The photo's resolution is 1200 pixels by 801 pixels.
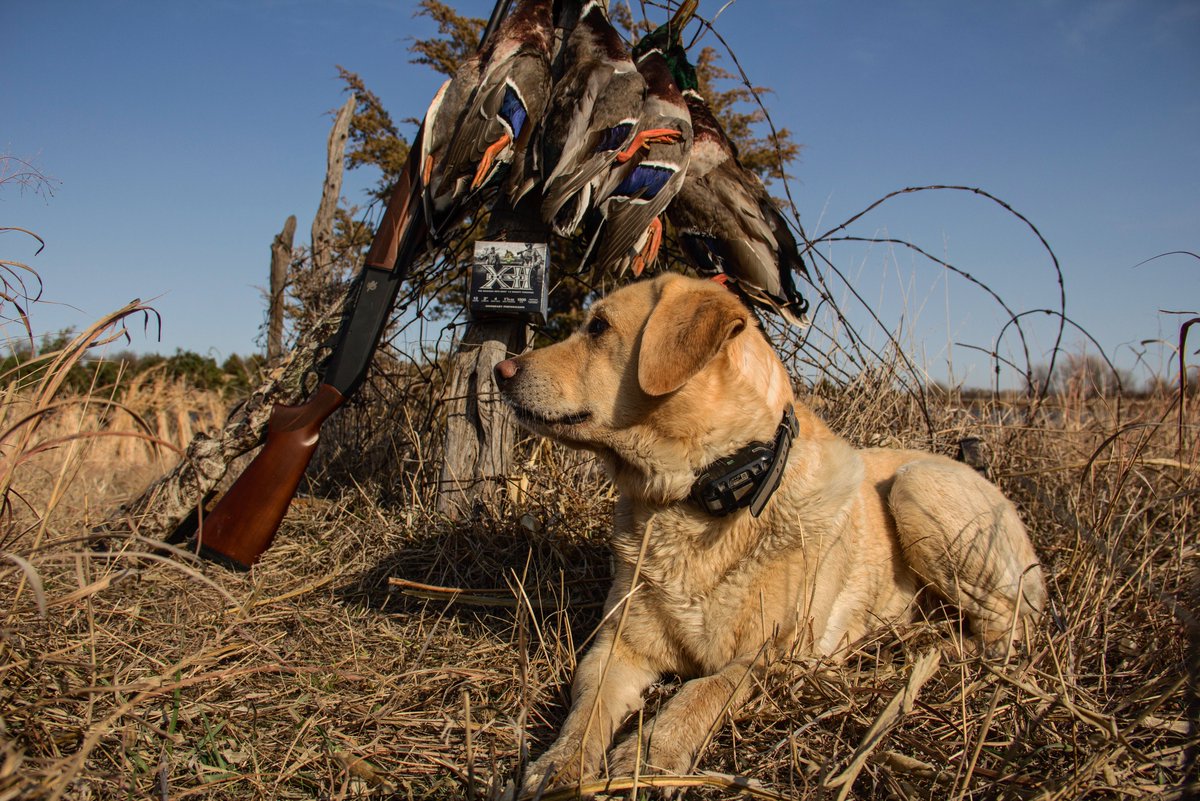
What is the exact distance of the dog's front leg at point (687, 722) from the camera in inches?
75.0

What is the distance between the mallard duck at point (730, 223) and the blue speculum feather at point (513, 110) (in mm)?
1089

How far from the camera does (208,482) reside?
3.80 metres

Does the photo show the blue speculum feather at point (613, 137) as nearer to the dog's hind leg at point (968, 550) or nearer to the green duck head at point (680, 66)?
the green duck head at point (680, 66)

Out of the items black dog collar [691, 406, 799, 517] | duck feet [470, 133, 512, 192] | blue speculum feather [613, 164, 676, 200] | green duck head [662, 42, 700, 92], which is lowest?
black dog collar [691, 406, 799, 517]

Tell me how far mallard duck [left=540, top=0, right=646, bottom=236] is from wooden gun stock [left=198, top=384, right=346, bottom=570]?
5.07ft

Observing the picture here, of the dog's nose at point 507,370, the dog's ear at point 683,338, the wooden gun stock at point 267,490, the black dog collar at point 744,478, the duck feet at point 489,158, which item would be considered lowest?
the wooden gun stock at point 267,490

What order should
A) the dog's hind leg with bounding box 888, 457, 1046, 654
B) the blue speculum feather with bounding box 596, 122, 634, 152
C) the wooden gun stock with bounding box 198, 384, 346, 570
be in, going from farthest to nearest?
the blue speculum feather with bounding box 596, 122, 634, 152, the wooden gun stock with bounding box 198, 384, 346, 570, the dog's hind leg with bounding box 888, 457, 1046, 654

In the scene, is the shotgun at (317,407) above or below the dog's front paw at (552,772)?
above

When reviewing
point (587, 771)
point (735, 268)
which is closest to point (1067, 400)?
point (735, 268)

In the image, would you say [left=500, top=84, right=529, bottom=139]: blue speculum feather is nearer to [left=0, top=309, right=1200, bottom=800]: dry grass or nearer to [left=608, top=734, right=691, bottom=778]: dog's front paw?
[left=0, top=309, right=1200, bottom=800]: dry grass

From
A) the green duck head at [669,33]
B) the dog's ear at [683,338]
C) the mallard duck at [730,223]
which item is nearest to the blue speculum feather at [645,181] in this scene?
the mallard duck at [730,223]

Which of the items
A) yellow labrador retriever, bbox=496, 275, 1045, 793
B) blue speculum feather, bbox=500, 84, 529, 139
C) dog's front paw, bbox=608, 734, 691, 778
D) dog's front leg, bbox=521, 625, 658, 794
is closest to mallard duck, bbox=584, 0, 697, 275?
blue speculum feather, bbox=500, 84, 529, 139

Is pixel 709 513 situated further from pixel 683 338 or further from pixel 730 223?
pixel 730 223

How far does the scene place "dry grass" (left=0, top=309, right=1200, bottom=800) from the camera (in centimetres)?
174
